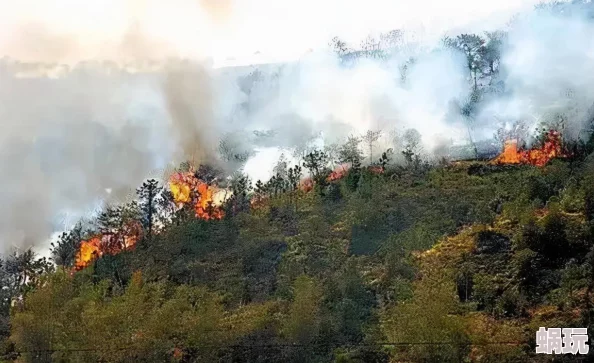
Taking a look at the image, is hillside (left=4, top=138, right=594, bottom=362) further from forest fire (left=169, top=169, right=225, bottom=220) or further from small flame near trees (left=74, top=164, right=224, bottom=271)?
forest fire (left=169, top=169, right=225, bottom=220)

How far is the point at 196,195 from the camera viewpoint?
87.5m

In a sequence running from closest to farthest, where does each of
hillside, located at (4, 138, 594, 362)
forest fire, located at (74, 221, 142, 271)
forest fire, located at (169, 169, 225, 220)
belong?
1. hillside, located at (4, 138, 594, 362)
2. forest fire, located at (74, 221, 142, 271)
3. forest fire, located at (169, 169, 225, 220)

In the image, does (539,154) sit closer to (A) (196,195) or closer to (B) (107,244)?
(A) (196,195)

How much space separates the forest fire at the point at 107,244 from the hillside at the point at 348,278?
2.57 feet

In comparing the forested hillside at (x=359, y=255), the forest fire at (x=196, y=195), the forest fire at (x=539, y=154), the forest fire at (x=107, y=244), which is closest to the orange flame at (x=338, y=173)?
the forested hillside at (x=359, y=255)

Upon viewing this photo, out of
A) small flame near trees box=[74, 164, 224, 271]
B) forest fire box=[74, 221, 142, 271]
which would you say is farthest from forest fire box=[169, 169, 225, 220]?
forest fire box=[74, 221, 142, 271]

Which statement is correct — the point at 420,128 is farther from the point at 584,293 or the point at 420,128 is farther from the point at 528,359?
the point at 528,359

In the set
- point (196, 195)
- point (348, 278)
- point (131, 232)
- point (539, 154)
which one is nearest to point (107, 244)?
point (131, 232)

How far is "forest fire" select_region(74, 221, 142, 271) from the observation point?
7544 centimetres

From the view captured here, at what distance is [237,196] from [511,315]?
47.6 m

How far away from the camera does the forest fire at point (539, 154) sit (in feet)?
244

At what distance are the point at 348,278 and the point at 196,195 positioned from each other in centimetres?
4280

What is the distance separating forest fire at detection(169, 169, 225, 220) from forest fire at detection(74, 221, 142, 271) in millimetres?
8472

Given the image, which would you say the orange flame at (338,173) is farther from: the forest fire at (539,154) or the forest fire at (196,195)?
the forest fire at (539,154)
